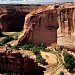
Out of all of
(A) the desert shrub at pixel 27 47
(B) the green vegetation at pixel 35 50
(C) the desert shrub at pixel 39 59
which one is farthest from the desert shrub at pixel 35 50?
(C) the desert shrub at pixel 39 59

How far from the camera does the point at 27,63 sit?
3055 centimetres

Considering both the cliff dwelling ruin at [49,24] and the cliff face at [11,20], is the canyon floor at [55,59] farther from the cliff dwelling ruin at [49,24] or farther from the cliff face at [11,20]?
the cliff face at [11,20]

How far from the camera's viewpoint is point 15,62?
3041cm

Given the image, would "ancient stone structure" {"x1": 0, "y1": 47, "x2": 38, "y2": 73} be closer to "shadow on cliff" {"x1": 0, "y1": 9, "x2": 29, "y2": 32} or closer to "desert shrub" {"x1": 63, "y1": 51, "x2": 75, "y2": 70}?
"desert shrub" {"x1": 63, "y1": 51, "x2": 75, "y2": 70}

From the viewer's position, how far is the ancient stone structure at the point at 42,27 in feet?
125

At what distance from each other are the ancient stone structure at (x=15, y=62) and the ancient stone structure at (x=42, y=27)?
824 centimetres

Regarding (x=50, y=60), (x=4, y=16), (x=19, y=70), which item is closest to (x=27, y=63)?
(x=19, y=70)

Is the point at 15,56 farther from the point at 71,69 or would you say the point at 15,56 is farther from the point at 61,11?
the point at 61,11

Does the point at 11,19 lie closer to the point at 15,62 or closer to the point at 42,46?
the point at 42,46

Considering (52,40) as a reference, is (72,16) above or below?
above

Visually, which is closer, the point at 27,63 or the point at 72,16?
the point at 27,63

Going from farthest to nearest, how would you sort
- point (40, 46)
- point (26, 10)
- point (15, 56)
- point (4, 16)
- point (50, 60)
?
1. point (26, 10)
2. point (4, 16)
3. point (40, 46)
4. point (50, 60)
5. point (15, 56)

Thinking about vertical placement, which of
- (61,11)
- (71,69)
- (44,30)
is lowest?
(71,69)

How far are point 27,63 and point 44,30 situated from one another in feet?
30.0
